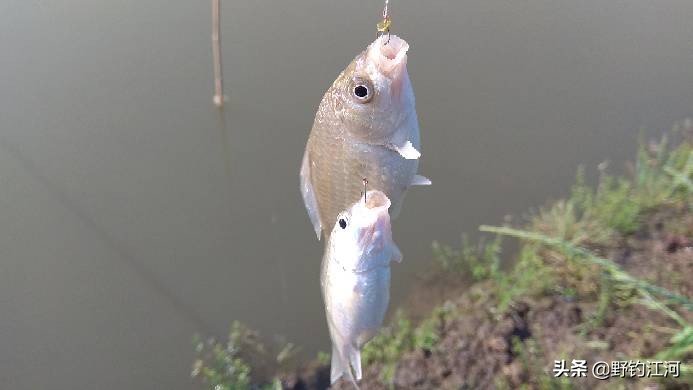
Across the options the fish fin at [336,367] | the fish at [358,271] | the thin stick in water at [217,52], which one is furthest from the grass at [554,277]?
the thin stick in water at [217,52]

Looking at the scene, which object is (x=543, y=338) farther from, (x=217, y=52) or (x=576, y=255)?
(x=217, y=52)

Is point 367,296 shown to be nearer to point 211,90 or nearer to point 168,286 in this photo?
point 168,286

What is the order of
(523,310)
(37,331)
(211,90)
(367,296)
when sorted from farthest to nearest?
(211,90), (37,331), (523,310), (367,296)

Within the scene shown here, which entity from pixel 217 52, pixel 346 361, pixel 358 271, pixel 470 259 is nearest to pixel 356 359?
pixel 346 361

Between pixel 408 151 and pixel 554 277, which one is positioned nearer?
pixel 408 151

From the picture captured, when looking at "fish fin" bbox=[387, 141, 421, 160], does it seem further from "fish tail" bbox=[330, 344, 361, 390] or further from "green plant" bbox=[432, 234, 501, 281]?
"green plant" bbox=[432, 234, 501, 281]

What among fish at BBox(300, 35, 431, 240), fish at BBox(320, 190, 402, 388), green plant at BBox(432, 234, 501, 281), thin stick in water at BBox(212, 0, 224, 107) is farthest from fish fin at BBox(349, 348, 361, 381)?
thin stick in water at BBox(212, 0, 224, 107)

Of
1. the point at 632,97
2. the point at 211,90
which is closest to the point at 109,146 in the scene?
the point at 211,90
